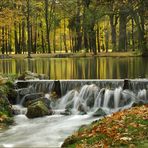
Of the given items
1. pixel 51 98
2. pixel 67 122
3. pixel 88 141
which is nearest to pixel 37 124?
pixel 67 122

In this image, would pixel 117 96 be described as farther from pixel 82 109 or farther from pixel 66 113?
pixel 66 113

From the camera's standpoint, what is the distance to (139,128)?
8984 millimetres

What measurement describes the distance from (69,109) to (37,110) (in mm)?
1825

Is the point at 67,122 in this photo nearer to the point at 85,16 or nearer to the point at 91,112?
the point at 91,112

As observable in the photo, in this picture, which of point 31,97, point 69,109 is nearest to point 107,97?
point 69,109

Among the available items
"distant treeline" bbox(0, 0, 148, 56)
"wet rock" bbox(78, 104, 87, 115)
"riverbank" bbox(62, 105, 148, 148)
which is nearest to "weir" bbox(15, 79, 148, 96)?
"wet rock" bbox(78, 104, 87, 115)

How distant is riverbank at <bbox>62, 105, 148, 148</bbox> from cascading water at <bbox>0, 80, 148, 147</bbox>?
69.3 inches

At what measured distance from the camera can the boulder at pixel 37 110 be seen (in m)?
15.6

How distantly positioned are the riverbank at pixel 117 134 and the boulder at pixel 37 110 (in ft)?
19.5

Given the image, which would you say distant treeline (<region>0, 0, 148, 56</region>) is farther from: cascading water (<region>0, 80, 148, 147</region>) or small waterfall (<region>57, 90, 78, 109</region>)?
cascading water (<region>0, 80, 148, 147</region>)

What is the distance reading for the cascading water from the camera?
11.9 m

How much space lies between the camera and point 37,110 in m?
15.7

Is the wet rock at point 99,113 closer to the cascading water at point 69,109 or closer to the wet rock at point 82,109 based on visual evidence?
the cascading water at point 69,109

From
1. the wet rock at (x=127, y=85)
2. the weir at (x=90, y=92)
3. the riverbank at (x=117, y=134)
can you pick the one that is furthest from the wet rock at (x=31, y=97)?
the riverbank at (x=117, y=134)
